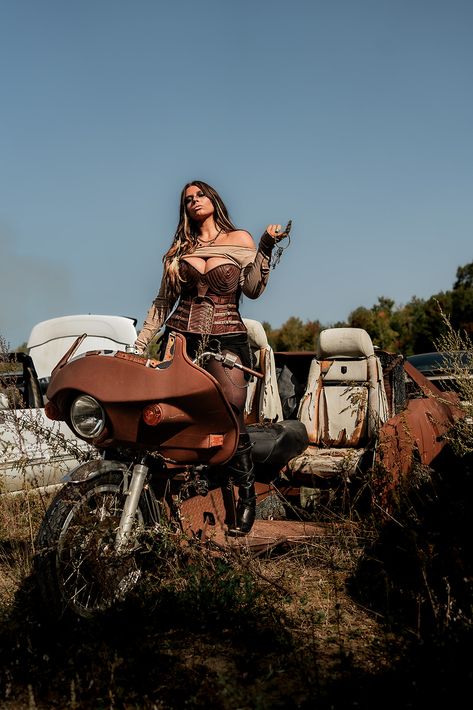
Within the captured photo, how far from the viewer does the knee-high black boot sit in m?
4.10

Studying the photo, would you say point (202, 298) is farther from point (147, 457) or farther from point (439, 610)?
point (439, 610)

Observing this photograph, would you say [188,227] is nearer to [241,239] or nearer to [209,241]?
[209,241]

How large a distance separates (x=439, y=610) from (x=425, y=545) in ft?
1.55

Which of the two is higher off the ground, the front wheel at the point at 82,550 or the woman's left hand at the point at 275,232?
the woman's left hand at the point at 275,232

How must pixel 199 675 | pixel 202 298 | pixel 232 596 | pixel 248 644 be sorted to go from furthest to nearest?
1. pixel 202 298
2. pixel 232 596
3. pixel 248 644
4. pixel 199 675

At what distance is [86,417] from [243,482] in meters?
1.20

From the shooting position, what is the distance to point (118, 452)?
11.4 feet

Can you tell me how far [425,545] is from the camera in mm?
3426

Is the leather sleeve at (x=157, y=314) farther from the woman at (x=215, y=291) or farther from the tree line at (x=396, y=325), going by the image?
the tree line at (x=396, y=325)

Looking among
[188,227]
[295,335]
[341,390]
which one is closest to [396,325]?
[295,335]

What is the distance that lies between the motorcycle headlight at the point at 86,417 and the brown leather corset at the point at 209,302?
2.95ft

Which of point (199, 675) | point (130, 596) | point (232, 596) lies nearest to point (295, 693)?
point (199, 675)

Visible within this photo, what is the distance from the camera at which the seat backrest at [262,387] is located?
233 inches

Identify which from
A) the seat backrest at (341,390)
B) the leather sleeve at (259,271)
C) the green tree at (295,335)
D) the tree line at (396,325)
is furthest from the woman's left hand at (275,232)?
the green tree at (295,335)
